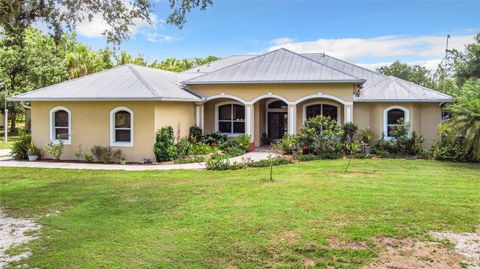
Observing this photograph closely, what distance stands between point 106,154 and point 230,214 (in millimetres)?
11097

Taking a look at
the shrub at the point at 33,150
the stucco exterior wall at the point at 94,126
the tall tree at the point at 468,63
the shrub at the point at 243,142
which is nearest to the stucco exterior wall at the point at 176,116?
the stucco exterior wall at the point at 94,126

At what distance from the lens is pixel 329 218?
27.6 feet

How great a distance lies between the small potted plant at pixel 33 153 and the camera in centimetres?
1886

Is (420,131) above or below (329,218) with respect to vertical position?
above

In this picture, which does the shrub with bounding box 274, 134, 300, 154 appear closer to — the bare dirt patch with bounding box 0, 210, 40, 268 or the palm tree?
the palm tree

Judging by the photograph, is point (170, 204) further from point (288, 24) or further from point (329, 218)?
point (288, 24)

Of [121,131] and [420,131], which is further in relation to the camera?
[420,131]

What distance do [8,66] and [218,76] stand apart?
2137cm

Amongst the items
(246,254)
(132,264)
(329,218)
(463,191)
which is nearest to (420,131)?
(463,191)

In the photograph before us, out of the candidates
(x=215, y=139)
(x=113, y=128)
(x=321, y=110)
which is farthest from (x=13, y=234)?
(x=321, y=110)

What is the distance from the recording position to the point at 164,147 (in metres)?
18.1

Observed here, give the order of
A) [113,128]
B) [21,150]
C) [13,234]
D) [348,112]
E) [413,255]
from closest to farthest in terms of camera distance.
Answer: [413,255]
[13,234]
[113,128]
[21,150]
[348,112]

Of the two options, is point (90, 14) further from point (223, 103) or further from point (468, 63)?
point (468, 63)

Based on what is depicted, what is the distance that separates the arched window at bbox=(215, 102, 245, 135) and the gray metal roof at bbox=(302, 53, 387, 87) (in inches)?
294
